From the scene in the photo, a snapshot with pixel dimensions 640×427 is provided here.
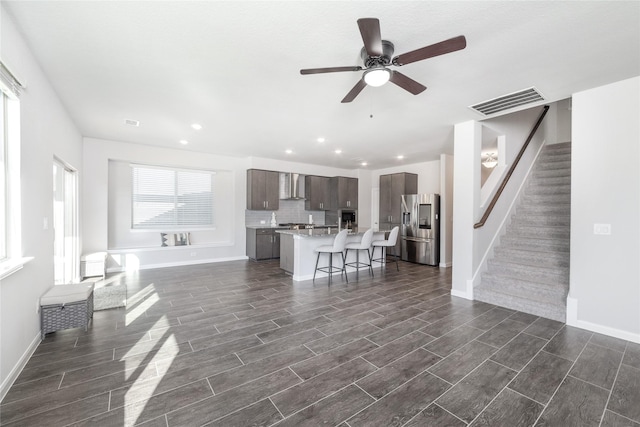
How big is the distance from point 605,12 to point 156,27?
324cm

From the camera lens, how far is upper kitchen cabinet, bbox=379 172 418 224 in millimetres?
7633

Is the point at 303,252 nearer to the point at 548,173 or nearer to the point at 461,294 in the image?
the point at 461,294

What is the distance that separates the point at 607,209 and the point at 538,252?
140cm

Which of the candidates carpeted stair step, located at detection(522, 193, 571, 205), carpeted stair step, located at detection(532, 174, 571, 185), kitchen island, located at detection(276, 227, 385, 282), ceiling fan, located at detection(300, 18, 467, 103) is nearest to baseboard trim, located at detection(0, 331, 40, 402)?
ceiling fan, located at detection(300, 18, 467, 103)

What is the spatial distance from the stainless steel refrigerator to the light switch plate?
142 inches

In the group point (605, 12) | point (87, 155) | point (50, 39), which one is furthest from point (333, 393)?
point (87, 155)

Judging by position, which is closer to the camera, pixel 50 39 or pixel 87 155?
pixel 50 39

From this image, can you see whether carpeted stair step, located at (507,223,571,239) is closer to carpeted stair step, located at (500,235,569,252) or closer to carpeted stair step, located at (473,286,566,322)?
carpeted stair step, located at (500,235,569,252)

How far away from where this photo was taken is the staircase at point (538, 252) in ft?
11.8


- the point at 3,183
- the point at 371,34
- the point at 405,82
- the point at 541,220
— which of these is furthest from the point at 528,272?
the point at 3,183

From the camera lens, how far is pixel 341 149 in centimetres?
616

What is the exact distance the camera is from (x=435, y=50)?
74.8 inches

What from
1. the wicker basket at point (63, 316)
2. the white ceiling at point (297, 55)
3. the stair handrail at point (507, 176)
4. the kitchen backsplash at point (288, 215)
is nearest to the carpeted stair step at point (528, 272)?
the stair handrail at point (507, 176)

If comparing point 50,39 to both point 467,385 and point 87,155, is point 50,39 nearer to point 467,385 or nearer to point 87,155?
point 87,155
